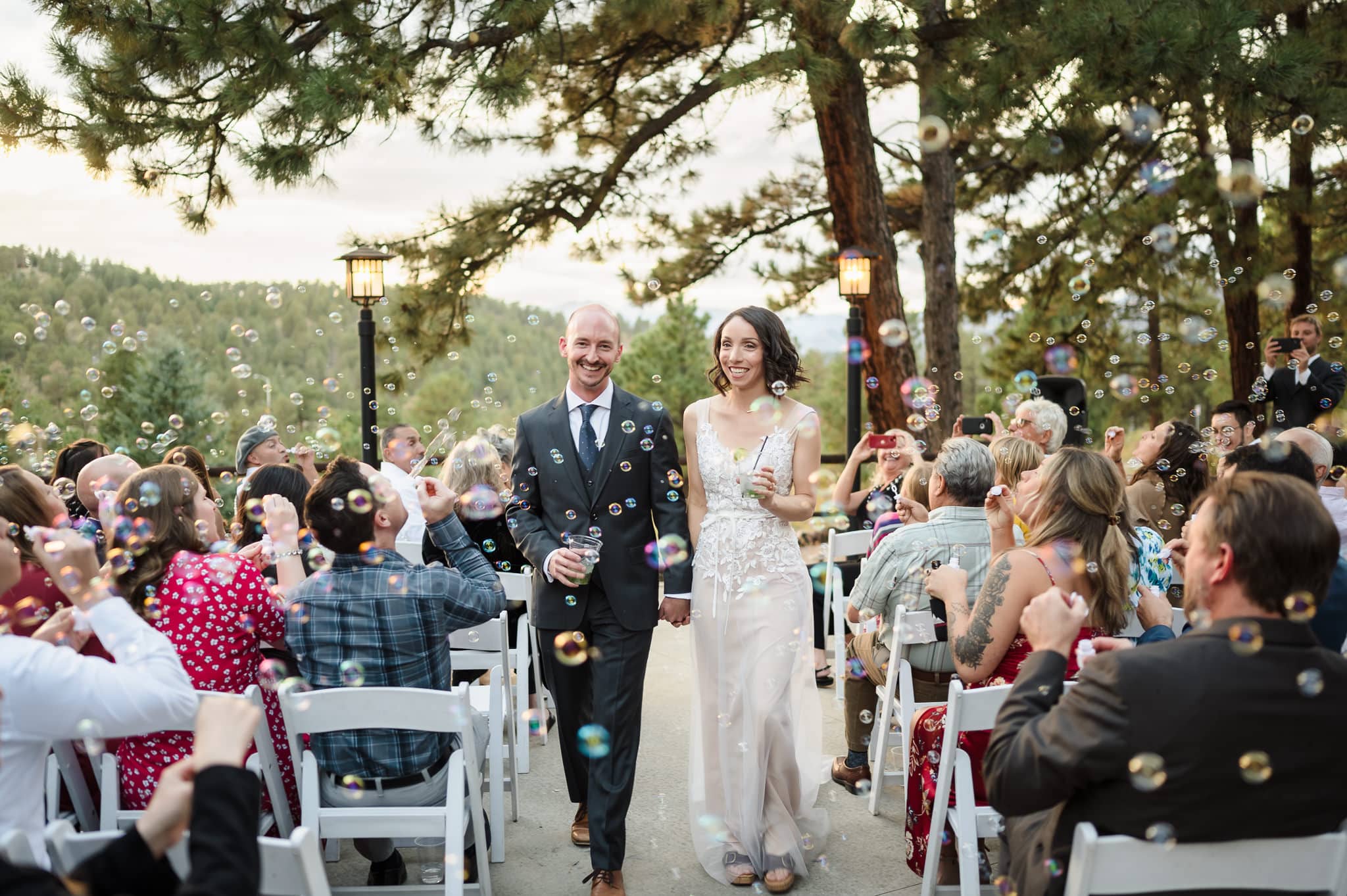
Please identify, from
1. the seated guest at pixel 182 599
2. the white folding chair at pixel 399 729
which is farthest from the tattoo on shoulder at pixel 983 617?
the seated guest at pixel 182 599

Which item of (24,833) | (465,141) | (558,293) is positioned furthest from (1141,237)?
(24,833)

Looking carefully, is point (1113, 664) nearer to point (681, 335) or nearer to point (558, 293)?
point (558, 293)

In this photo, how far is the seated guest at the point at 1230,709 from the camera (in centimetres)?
182

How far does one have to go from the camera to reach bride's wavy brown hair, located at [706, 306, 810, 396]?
11.8ft

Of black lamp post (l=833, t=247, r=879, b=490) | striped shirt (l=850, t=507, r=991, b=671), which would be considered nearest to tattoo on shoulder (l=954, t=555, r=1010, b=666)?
striped shirt (l=850, t=507, r=991, b=671)

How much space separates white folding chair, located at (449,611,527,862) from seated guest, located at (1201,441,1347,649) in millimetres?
2131

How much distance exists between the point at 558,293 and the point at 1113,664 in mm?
3907

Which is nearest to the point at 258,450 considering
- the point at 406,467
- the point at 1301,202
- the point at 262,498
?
the point at 406,467

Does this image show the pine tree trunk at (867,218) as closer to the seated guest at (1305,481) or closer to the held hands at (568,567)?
the seated guest at (1305,481)

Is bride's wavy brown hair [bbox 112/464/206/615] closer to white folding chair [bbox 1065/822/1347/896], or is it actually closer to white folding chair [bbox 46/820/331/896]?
white folding chair [bbox 46/820/331/896]

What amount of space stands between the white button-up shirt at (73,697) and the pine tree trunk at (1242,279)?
779 centimetres

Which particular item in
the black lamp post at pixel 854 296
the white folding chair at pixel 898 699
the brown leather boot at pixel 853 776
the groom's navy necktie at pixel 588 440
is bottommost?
the brown leather boot at pixel 853 776

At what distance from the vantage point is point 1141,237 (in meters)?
10.9

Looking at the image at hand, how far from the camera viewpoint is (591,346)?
137 inches
